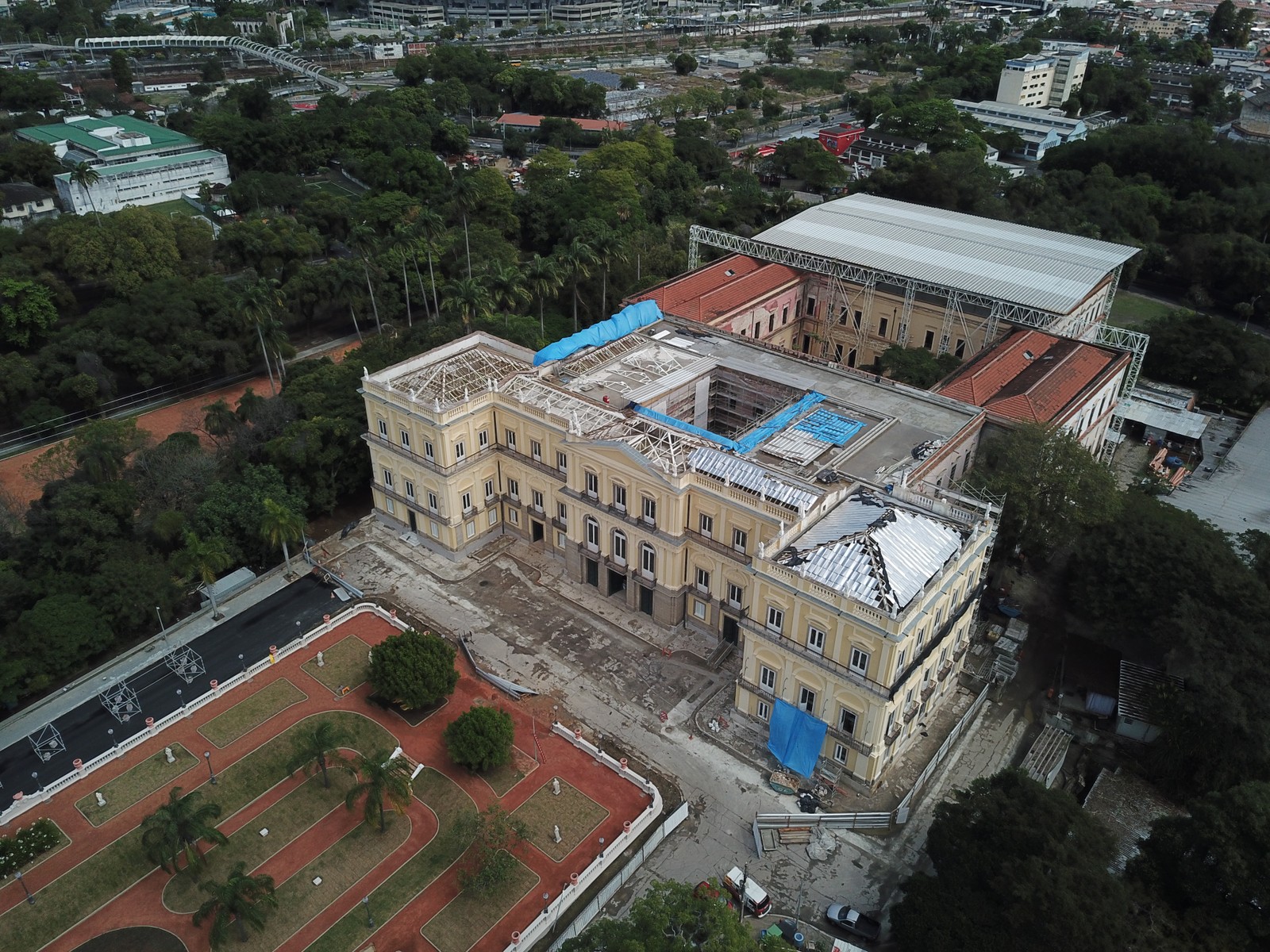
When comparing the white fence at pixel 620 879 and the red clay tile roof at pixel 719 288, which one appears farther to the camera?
the red clay tile roof at pixel 719 288

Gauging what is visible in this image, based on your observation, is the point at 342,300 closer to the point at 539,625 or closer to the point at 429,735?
the point at 539,625

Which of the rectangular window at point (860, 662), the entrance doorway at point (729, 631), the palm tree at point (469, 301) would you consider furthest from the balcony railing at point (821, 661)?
the palm tree at point (469, 301)

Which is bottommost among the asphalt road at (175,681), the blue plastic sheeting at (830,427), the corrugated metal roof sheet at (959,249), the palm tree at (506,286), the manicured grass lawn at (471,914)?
the asphalt road at (175,681)

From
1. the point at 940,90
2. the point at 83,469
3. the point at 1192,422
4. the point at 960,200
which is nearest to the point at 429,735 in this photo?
the point at 83,469

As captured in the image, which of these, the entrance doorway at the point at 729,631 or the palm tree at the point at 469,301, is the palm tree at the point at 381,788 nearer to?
the entrance doorway at the point at 729,631

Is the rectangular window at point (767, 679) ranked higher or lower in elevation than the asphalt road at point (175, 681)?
higher

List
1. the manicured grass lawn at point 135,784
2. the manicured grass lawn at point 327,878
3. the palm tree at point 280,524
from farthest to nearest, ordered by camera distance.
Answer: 1. the palm tree at point 280,524
2. the manicured grass lawn at point 135,784
3. the manicured grass lawn at point 327,878

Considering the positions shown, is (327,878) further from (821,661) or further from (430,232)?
(430,232)

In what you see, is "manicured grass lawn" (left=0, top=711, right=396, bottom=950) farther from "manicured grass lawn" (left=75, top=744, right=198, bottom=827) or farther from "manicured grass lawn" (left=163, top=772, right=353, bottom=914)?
"manicured grass lawn" (left=75, top=744, right=198, bottom=827)

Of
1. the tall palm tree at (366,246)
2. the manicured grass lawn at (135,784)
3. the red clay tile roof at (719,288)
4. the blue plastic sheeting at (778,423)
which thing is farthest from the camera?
the tall palm tree at (366,246)
